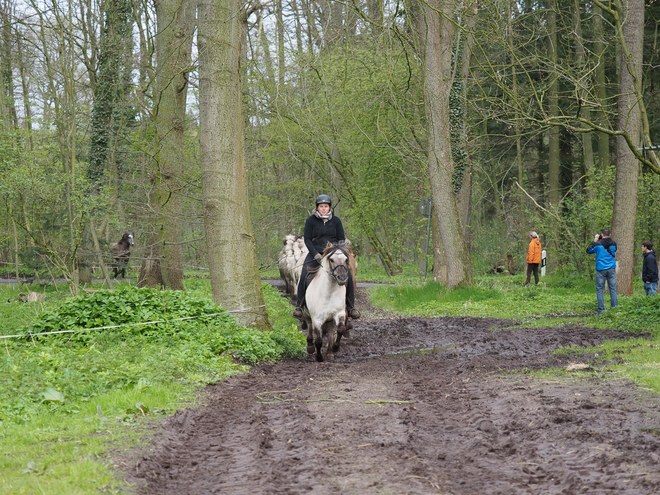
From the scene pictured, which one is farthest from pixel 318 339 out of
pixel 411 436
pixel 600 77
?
pixel 600 77

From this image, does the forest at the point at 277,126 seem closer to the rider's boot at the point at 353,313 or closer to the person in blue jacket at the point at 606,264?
the rider's boot at the point at 353,313

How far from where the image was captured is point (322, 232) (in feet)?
42.5

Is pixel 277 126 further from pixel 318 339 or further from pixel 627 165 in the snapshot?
pixel 318 339

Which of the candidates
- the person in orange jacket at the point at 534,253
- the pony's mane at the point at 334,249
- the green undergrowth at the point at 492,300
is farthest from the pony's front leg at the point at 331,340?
the person in orange jacket at the point at 534,253

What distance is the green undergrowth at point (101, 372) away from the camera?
19.0 ft

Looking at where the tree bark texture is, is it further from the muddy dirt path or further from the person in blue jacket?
the person in blue jacket

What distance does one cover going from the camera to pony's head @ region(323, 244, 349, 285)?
1139 cm

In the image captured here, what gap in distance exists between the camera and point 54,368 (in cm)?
943

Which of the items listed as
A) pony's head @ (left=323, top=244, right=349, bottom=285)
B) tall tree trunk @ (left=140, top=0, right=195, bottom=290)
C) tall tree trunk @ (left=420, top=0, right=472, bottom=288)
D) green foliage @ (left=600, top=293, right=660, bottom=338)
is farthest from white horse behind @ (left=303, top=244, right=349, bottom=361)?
tall tree trunk @ (left=420, top=0, right=472, bottom=288)

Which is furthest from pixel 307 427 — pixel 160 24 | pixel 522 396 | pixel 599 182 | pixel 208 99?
pixel 599 182

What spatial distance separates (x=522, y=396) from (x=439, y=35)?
16701mm

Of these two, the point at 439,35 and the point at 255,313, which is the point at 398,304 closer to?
the point at 439,35

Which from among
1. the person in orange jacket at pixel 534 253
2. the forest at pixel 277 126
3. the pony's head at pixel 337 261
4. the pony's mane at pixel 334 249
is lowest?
the person in orange jacket at pixel 534 253

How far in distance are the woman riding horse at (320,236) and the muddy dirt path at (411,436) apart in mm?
2427
